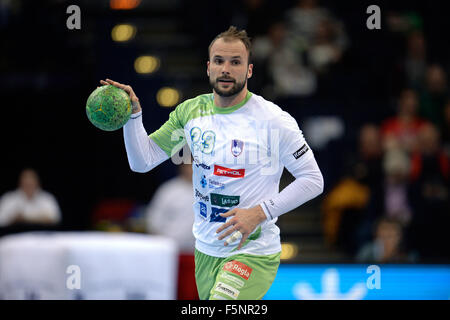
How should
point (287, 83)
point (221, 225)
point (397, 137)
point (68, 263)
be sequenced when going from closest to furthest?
point (221, 225), point (68, 263), point (287, 83), point (397, 137)

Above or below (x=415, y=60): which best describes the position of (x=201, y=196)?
below

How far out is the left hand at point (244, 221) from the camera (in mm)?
5363

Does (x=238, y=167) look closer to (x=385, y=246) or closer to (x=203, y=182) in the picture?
(x=203, y=182)

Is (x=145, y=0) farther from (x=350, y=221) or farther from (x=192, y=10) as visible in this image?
(x=350, y=221)

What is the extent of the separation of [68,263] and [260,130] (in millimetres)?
3618

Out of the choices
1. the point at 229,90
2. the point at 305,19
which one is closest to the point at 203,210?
the point at 229,90

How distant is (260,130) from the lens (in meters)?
5.68

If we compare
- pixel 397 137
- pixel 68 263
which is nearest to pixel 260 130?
pixel 68 263

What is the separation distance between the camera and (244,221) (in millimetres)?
5371

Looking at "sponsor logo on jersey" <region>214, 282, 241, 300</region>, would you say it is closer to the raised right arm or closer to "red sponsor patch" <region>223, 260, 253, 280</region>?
"red sponsor patch" <region>223, 260, 253, 280</region>

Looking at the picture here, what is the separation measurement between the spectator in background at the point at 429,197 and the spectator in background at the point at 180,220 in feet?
10.8

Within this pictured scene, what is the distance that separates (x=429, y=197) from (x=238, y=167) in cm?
599

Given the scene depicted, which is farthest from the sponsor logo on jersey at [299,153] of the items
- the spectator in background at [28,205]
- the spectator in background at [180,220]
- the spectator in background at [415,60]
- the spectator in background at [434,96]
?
the spectator in background at [415,60]

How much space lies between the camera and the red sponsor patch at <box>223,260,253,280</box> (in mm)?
5559
